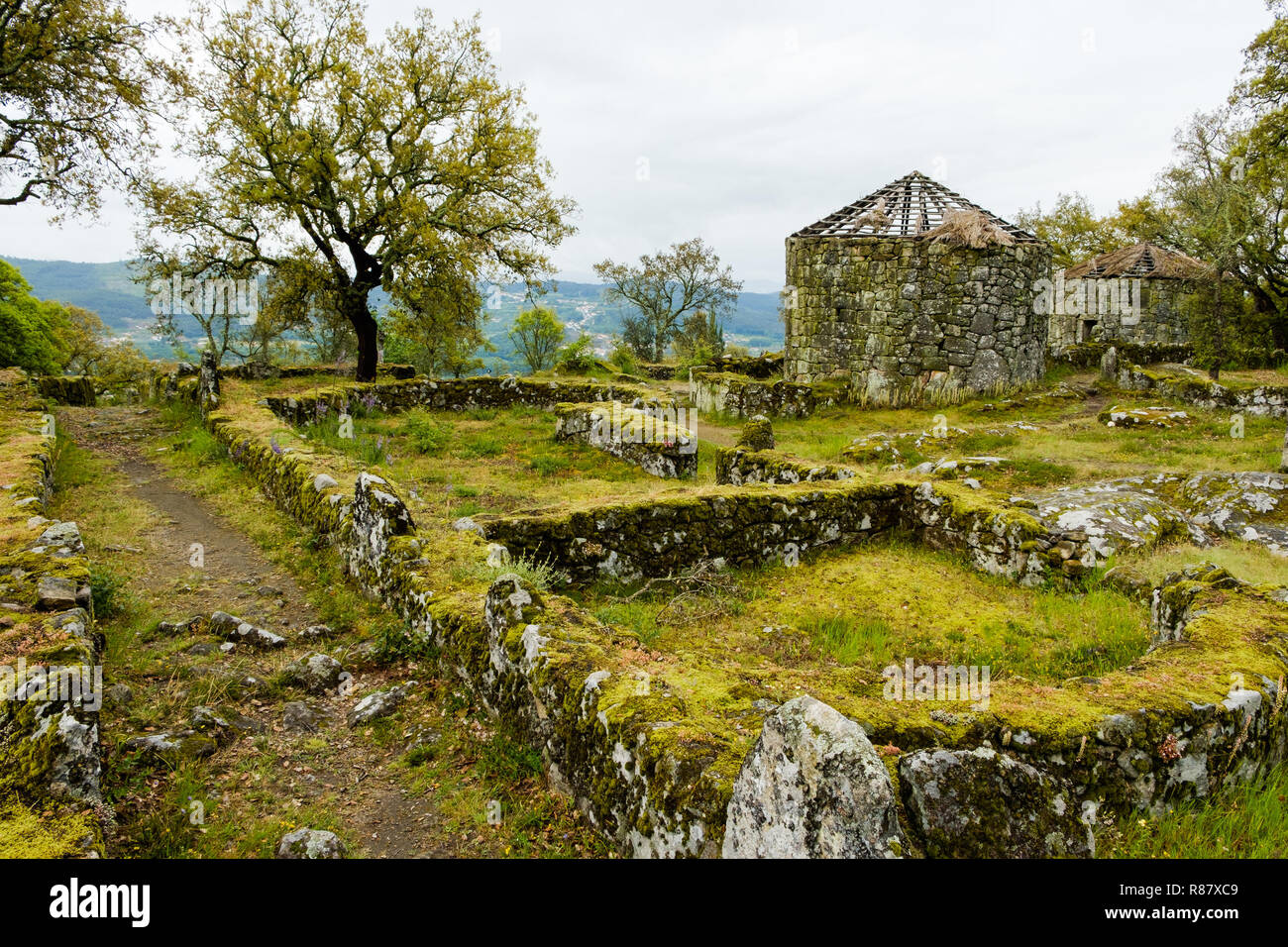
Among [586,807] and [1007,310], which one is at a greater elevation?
[1007,310]

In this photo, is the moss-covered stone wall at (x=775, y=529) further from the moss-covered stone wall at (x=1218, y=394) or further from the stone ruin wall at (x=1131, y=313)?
the stone ruin wall at (x=1131, y=313)

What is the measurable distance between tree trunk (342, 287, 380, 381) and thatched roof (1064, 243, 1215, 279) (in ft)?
107

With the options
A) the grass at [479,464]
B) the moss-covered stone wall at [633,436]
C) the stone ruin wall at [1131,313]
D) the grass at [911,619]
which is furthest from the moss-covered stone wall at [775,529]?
the stone ruin wall at [1131,313]

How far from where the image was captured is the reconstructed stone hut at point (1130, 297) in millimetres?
31406

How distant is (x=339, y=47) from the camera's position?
2106cm

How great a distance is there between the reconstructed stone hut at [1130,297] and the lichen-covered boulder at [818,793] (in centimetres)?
3298

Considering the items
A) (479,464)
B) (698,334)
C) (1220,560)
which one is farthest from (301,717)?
(698,334)

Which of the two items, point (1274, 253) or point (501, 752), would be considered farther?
point (1274, 253)

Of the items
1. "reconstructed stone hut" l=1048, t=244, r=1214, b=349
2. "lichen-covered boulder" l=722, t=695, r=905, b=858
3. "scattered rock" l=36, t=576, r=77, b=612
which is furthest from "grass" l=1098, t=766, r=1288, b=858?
"reconstructed stone hut" l=1048, t=244, r=1214, b=349

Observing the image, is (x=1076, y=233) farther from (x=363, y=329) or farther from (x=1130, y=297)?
(x=363, y=329)

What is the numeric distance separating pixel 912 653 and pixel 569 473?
8.60 m
